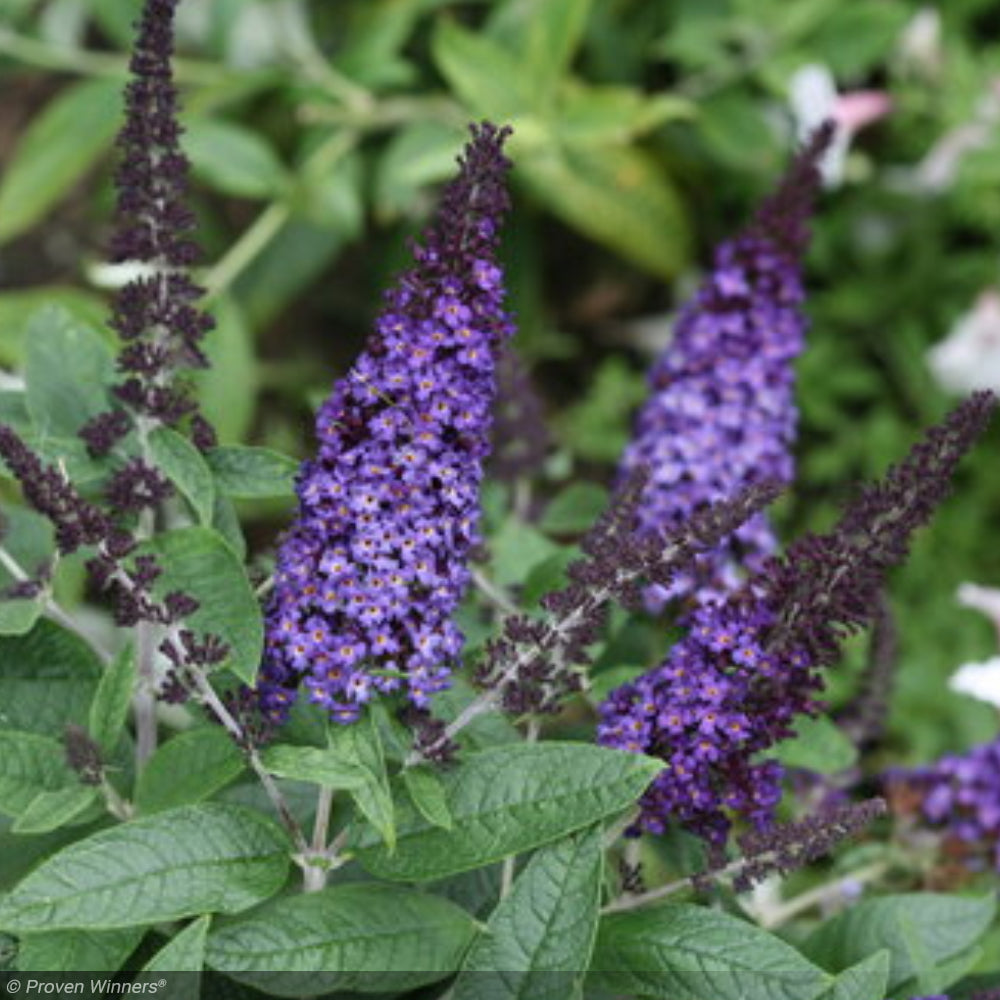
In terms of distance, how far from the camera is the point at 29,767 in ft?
5.28

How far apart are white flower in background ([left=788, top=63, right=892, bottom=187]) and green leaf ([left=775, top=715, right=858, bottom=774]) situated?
1.39 metres

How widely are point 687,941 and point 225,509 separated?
0.66 meters

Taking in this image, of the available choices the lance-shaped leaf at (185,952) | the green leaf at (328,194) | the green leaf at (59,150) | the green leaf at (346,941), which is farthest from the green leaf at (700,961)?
the green leaf at (59,150)

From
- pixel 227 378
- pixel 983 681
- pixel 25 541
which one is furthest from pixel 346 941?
pixel 227 378

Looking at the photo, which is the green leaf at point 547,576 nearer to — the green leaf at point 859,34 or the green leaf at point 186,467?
the green leaf at point 186,467

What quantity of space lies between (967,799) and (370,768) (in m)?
0.95

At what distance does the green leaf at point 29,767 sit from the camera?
159 centimetres

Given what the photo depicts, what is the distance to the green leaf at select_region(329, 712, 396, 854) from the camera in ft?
4.85

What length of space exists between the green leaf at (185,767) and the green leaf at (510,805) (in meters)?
0.15

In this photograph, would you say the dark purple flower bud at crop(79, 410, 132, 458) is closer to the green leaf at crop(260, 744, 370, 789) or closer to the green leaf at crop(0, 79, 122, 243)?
the green leaf at crop(260, 744, 370, 789)

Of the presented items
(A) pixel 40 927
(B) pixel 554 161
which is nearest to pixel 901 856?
(A) pixel 40 927

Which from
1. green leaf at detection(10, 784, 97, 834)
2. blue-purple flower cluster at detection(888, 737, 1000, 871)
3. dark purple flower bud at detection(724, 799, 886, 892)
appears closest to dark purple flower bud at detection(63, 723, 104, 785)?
green leaf at detection(10, 784, 97, 834)

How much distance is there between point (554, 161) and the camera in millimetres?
3465

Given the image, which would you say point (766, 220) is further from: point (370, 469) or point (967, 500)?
point (967, 500)
